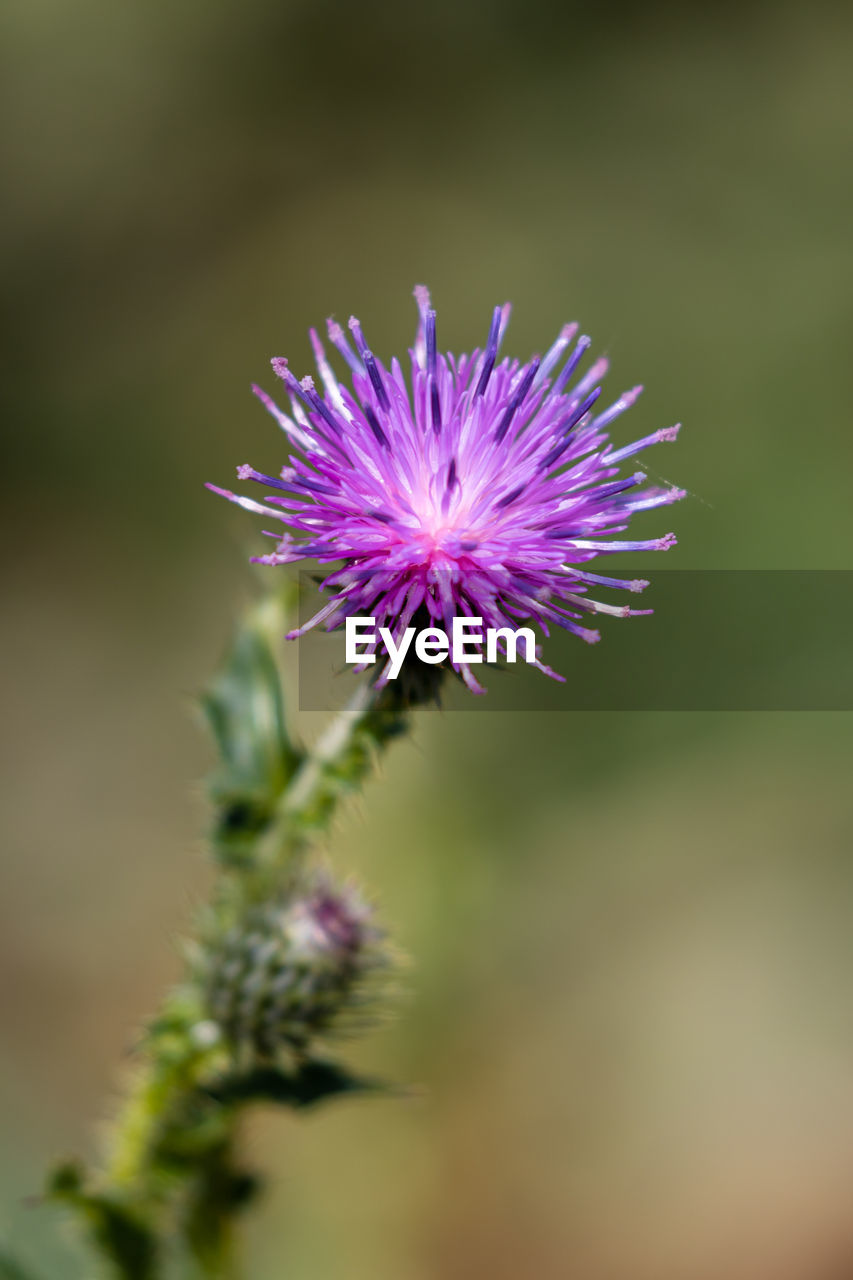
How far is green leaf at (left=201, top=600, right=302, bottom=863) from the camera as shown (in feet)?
10.8

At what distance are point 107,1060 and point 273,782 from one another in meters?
3.42

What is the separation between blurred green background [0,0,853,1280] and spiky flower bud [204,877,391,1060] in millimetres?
2248

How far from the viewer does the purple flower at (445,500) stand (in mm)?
2541

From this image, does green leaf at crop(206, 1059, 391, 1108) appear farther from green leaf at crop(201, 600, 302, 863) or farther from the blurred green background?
the blurred green background

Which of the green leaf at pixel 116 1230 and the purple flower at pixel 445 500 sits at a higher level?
the purple flower at pixel 445 500

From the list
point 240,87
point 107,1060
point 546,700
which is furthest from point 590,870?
point 240,87

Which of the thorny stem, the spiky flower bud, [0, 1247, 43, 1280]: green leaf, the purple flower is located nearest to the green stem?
the thorny stem

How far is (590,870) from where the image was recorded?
6.44 m

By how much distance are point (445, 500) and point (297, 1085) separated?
1.75m

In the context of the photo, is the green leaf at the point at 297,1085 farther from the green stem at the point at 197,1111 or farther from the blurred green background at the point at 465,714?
the blurred green background at the point at 465,714

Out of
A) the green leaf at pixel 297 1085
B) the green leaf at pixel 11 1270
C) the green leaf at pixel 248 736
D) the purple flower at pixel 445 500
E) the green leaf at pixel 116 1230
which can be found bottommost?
the green leaf at pixel 11 1270

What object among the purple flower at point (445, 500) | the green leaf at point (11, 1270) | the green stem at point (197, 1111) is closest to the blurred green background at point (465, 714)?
the green leaf at point (11, 1270)

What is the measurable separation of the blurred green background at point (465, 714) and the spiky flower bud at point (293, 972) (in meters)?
2.25

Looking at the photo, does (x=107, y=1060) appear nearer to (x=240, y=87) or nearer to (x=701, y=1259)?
(x=701, y=1259)
